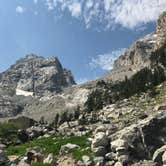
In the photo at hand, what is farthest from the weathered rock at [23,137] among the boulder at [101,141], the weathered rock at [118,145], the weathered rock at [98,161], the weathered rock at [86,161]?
the weathered rock at [98,161]

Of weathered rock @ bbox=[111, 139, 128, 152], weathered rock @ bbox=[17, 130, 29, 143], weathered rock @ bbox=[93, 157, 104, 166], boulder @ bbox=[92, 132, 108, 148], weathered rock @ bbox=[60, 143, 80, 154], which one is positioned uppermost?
weathered rock @ bbox=[17, 130, 29, 143]

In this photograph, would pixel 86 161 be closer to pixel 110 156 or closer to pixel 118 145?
pixel 110 156

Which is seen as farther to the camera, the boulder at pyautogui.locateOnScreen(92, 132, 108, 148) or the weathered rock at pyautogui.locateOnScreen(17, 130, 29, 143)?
the weathered rock at pyautogui.locateOnScreen(17, 130, 29, 143)

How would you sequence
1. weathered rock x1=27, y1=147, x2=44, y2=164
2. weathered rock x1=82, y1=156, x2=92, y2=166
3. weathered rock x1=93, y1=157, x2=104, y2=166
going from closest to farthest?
weathered rock x1=93, y1=157, x2=104, y2=166
weathered rock x1=82, y1=156, x2=92, y2=166
weathered rock x1=27, y1=147, x2=44, y2=164

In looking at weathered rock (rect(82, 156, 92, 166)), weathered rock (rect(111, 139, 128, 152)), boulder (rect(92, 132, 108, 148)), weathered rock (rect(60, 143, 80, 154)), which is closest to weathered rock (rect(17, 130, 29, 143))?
weathered rock (rect(60, 143, 80, 154))

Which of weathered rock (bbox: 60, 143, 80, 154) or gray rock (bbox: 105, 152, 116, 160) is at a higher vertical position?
weathered rock (bbox: 60, 143, 80, 154)

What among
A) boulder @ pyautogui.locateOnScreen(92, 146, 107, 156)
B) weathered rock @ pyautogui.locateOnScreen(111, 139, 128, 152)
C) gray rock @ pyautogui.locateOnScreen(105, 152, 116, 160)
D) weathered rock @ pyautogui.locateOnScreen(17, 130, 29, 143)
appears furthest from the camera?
weathered rock @ pyautogui.locateOnScreen(17, 130, 29, 143)

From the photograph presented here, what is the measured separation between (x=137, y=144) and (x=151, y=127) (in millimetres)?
1339

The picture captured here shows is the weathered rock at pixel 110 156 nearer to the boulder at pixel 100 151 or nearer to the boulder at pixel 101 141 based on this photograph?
the boulder at pixel 100 151

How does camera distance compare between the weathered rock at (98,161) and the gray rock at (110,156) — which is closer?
the weathered rock at (98,161)

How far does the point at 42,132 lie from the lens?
233ft

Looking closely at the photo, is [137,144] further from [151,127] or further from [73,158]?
[73,158]

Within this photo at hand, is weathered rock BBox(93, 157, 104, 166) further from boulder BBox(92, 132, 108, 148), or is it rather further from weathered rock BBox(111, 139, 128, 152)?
boulder BBox(92, 132, 108, 148)

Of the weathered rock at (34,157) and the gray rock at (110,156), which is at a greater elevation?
the weathered rock at (34,157)
